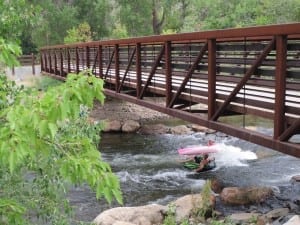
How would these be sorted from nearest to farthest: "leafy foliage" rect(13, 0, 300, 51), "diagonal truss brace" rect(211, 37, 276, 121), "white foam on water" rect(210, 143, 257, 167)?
"diagonal truss brace" rect(211, 37, 276, 121) → "white foam on water" rect(210, 143, 257, 167) → "leafy foliage" rect(13, 0, 300, 51)

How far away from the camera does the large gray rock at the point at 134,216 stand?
8.19 metres

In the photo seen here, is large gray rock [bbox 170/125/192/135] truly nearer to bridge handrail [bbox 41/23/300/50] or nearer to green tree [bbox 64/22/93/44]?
bridge handrail [bbox 41/23/300/50]

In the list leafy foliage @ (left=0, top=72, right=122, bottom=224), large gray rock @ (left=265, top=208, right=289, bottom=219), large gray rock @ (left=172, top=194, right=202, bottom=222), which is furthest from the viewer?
large gray rock @ (left=172, top=194, right=202, bottom=222)

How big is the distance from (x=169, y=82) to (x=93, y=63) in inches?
325

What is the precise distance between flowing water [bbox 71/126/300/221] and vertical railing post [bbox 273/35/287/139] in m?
4.50

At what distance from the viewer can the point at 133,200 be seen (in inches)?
405

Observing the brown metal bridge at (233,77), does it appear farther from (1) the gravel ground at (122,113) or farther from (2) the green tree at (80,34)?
(2) the green tree at (80,34)

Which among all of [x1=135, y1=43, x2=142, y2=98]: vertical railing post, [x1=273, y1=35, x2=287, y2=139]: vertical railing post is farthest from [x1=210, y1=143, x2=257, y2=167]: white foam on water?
[x1=273, y1=35, x2=287, y2=139]: vertical railing post

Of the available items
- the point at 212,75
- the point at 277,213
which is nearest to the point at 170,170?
the point at 277,213

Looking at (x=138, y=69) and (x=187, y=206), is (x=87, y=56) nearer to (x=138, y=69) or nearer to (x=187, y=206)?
(x=138, y=69)

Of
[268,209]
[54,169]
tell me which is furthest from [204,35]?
[54,169]

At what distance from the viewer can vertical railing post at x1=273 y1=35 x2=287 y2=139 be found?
5613mm

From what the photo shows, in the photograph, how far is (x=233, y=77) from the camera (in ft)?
23.7

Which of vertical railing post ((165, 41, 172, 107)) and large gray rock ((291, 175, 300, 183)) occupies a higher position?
vertical railing post ((165, 41, 172, 107))
